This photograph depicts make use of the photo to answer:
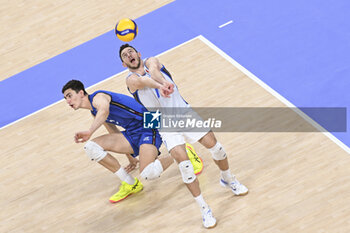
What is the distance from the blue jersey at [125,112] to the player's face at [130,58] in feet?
2.03

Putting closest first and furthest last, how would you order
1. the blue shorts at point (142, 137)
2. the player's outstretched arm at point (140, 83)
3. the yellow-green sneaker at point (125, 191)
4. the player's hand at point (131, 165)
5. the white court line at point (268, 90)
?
1. the player's outstretched arm at point (140, 83)
2. the blue shorts at point (142, 137)
3. the yellow-green sneaker at point (125, 191)
4. the white court line at point (268, 90)
5. the player's hand at point (131, 165)

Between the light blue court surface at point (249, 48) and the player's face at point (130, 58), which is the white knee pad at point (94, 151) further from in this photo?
the light blue court surface at point (249, 48)

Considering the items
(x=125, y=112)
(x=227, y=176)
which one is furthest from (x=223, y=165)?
(x=125, y=112)

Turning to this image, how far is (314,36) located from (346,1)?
116 cm

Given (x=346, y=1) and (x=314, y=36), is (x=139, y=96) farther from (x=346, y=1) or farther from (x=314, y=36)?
(x=346, y=1)

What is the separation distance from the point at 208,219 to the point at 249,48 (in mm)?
3908

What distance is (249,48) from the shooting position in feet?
33.7

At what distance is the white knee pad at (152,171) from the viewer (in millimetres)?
7625

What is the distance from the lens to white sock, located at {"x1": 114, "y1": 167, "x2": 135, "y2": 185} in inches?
314

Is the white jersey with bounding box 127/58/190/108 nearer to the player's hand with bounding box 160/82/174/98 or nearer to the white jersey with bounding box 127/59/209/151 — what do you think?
the white jersey with bounding box 127/59/209/151

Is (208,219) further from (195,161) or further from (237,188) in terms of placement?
(195,161)

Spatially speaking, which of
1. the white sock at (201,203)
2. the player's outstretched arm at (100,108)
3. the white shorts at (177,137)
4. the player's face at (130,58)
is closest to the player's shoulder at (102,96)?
the player's outstretched arm at (100,108)

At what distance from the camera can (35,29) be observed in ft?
40.0

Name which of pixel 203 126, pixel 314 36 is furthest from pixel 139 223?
pixel 314 36
